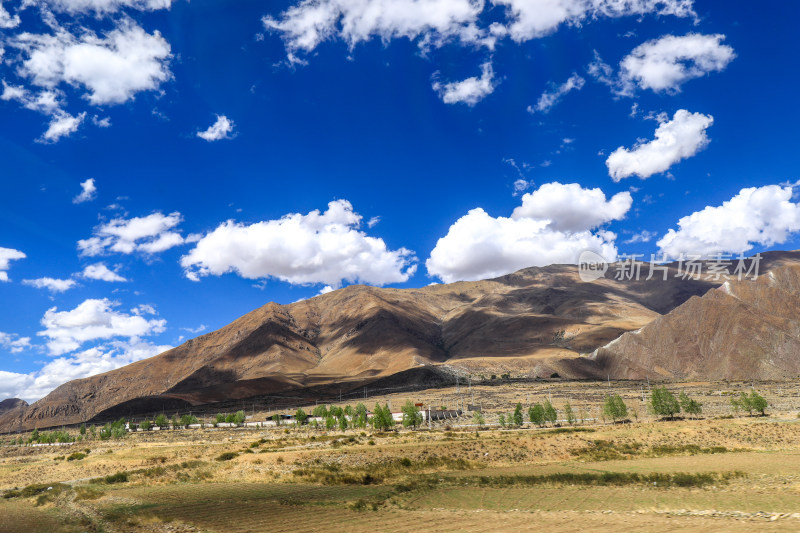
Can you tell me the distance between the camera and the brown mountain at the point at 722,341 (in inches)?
6097

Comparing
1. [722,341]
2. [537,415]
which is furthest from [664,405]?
[722,341]

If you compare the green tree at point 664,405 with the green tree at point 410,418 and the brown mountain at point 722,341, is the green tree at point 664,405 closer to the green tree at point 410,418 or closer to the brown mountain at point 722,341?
the green tree at point 410,418

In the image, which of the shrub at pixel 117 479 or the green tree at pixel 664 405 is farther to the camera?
the green tree at pixel 664 405

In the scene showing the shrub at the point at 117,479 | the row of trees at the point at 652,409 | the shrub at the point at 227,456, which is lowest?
the row of trees at the point at 652,409

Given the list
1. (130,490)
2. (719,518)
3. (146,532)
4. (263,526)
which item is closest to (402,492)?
(263,526)

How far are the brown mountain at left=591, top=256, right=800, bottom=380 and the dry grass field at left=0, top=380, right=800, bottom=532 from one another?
11238 cm

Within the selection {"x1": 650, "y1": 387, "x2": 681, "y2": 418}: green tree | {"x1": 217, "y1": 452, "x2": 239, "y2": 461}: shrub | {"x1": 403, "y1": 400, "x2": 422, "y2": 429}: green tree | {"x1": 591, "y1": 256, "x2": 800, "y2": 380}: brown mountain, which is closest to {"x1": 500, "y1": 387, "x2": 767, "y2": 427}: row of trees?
{"x1": 650, "y1": 387, "x2": 681, "y2": 418}: green tree

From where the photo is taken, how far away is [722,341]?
167250mm

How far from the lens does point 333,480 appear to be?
3716 centimetres

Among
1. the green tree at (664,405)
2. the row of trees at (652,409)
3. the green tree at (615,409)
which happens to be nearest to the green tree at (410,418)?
the row of trees at (652,409)

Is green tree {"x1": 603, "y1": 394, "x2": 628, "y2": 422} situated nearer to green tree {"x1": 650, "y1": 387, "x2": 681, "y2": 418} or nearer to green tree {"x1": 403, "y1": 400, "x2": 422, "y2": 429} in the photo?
green tree {"x1": 650, "y1": 387, "x2": 681, "y2": 418}

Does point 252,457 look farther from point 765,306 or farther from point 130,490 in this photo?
point 765,306

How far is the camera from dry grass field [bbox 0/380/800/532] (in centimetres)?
2252

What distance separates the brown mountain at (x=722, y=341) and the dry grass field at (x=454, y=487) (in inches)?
4424
